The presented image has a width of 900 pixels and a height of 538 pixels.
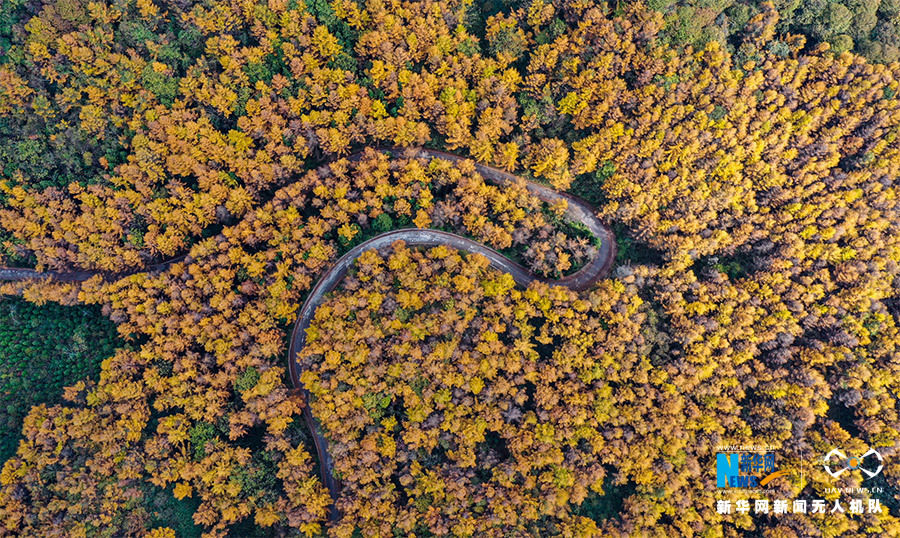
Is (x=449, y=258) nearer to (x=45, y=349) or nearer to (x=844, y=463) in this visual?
(x=844, y=463)

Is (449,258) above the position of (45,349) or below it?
above

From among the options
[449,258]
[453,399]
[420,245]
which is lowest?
[453,399]

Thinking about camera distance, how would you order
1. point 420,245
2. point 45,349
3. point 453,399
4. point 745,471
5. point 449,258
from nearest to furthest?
point 745,471 → point 453,399 → point 449,258 → point 45,349 → point 420,245

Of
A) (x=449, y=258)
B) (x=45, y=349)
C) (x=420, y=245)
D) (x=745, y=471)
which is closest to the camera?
(x=745, y=471)

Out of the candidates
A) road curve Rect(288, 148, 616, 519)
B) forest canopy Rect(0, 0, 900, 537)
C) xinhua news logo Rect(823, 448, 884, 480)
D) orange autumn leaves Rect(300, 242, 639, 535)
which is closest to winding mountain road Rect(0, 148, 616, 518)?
road curve Rect(288, 148, 616, 519)

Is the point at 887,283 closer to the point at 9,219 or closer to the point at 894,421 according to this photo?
the point at 894,421

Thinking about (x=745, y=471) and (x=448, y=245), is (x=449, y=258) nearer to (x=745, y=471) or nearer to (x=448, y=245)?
(x=448, y=245)

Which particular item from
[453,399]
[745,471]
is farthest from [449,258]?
[745,471]

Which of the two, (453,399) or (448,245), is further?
(448,245)
